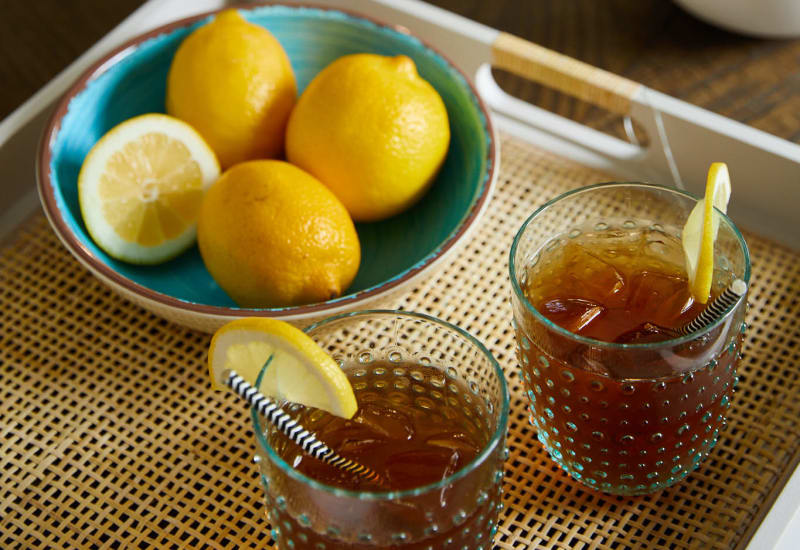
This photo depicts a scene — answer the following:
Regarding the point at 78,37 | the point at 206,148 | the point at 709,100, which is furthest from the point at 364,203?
the point at 78,37

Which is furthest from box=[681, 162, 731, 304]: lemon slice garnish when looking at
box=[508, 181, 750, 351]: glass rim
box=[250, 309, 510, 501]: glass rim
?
box=[250, 309, 510, 501]: glass rim

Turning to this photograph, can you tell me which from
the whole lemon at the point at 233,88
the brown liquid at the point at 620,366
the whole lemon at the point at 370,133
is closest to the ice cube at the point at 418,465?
the brown liquid at the point at 620,366

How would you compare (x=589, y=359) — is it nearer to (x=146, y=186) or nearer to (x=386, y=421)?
(x=386, y=421)

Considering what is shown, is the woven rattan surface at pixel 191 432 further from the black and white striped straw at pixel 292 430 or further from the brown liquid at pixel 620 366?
the black and white striped straw at pixel 292 430

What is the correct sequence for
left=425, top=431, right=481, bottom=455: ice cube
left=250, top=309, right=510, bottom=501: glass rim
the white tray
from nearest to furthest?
left=250, top=309, right=510, bottom=501: glass rim
left=425, top=431, right=481, bottom=455: ice cube
the white tray

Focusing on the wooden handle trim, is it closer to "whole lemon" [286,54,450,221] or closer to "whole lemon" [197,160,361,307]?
"whole lemon" [286,54,450,221]

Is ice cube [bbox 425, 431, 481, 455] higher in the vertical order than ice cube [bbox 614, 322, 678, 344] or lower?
lower
